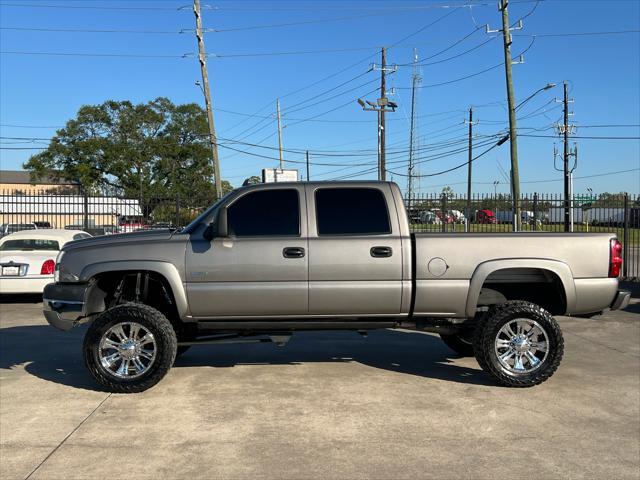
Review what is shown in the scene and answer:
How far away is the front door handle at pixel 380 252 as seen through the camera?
5.69 meters

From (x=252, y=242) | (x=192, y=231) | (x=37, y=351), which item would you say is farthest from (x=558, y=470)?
(x=37, y=351)

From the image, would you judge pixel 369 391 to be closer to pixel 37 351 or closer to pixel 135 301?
pixel 135 301

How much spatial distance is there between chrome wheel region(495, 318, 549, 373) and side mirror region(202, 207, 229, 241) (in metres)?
2.95

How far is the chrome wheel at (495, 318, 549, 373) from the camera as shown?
5875mm

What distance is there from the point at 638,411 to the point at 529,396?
937 millimetres

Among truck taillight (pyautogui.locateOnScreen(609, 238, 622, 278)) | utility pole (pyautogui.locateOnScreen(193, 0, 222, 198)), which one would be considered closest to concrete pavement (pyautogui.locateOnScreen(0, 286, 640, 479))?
truck taillight (pyautogui.locateOnScreen(609, 238, 622, 278))

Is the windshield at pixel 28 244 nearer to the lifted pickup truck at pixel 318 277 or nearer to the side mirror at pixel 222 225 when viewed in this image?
the lifted pickup truck at pixel 318 277

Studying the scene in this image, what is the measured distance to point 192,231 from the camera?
5848mm

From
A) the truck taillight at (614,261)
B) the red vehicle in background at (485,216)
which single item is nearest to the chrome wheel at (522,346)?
the truck taillight at (614,261)

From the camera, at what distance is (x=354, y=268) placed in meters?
5.68

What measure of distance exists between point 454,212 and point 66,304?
11.5m

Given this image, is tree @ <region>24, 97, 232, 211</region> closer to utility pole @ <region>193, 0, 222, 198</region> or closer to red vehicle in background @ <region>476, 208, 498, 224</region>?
utility pole @ <region>193, 0, 222, 198</region>

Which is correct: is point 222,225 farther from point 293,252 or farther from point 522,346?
point 522,346

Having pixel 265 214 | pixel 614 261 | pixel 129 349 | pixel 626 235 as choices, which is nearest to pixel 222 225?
pixel 265 214
